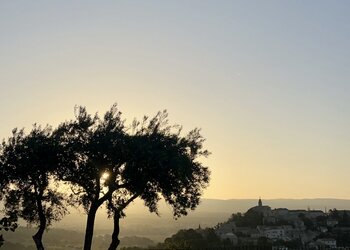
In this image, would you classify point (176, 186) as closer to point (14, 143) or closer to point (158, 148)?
point (158, 148)

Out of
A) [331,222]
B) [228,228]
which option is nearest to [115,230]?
[228,228]

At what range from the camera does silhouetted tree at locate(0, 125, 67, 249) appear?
74.3 feet

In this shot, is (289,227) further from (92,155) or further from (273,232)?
(92,155)

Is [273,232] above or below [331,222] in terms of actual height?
below

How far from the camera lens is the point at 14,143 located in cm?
2331

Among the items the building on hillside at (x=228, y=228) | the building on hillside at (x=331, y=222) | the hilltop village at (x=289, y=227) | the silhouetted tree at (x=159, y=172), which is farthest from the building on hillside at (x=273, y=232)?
the silhouetted tree at (x=159, y=172)

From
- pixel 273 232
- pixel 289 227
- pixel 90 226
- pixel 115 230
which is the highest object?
pixel 90 226

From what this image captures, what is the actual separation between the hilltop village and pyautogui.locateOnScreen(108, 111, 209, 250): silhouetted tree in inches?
4079

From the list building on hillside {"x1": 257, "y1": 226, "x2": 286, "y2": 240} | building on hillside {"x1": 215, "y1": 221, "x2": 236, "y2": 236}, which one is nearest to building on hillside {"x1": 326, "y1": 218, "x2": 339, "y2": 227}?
building on hillside {"x1": 257, "y1": 226, "x2": 286, "y2": 240}

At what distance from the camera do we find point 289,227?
168 metres

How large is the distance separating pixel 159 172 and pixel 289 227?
155941 mm

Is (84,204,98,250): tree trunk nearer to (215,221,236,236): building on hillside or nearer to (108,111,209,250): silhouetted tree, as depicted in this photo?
(108,111,209,250): silhouetted tree

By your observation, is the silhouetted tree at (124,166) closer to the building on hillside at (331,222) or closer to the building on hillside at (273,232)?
the building on hillside at (273,232)

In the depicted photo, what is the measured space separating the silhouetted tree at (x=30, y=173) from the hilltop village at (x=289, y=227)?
346ft
